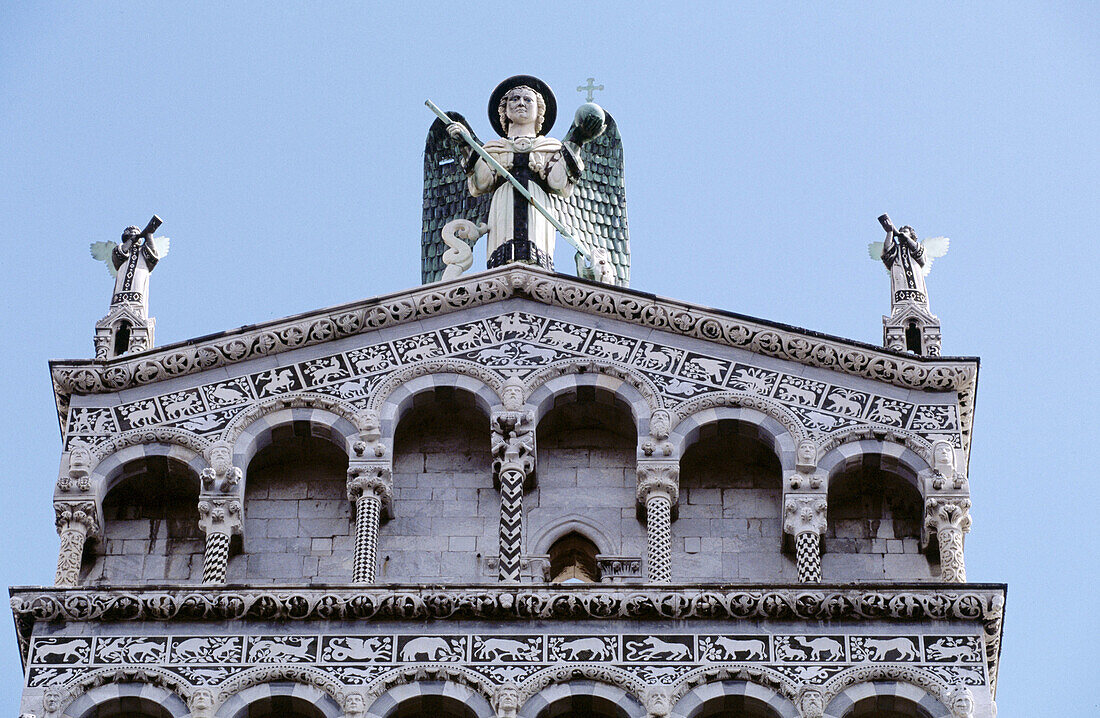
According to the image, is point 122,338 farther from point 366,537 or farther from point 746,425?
point 746,425

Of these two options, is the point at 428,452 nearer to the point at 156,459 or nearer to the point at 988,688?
the point at 156,459

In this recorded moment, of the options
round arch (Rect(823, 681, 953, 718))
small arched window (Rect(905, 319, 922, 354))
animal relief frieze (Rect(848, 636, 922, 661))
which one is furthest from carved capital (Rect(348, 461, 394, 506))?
small arched window (Rect(905, 319, 922, 354))

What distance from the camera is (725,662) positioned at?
2297 centimetres

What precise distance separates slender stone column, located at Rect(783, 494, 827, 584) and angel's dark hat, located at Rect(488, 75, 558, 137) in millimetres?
5482

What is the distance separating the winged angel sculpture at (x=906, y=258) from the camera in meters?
25.8

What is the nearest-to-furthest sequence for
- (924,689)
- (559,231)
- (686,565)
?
(924,689)
(686,565)
(559,231)

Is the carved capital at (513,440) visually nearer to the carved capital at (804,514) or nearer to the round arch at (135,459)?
the carved capital at (804,514)

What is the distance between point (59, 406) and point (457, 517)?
327 cm

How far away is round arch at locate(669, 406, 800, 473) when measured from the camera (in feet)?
80.5

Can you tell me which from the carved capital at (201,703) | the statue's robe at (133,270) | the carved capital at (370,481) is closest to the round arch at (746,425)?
the carved capital at (370,481)

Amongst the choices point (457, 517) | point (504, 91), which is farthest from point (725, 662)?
point (504, 91)

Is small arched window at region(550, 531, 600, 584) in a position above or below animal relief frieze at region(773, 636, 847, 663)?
above

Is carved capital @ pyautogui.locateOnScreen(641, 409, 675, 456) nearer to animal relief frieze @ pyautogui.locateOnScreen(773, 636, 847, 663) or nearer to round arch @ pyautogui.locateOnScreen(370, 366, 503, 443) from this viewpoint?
round arch @ pyautogui.locateOnScreen(370, 366, 503, 443)

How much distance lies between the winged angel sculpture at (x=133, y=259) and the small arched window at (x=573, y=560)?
407 centimetres
